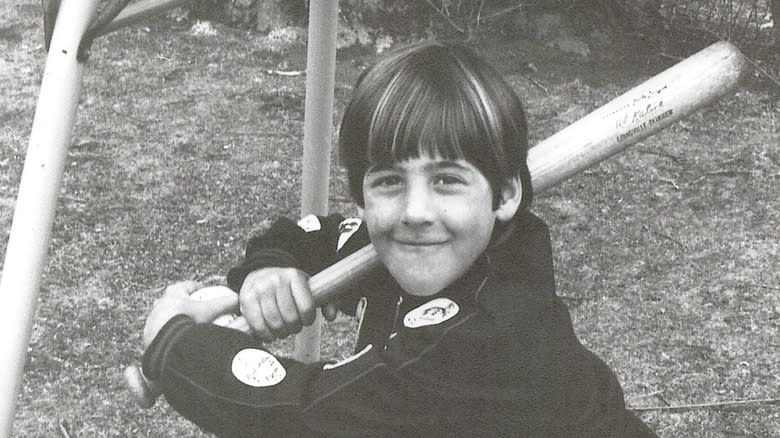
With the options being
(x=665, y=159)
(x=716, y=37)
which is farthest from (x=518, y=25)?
(x=665, y=159)

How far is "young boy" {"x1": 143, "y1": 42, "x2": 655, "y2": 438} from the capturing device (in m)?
1.15

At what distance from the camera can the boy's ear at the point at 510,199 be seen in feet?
4.20

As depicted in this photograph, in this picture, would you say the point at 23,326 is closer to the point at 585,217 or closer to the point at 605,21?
the point at 585,217

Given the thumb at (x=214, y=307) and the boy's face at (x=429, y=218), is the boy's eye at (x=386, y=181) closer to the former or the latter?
the boy's face at (x=429, y=218)

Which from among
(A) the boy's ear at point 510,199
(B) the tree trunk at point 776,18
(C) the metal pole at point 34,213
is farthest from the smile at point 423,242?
(B) the tree trunk at point 776,18

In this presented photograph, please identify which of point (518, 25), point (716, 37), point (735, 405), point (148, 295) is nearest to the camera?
point (735, 405)

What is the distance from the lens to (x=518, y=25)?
395 centimetres

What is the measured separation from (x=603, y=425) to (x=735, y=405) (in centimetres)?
89

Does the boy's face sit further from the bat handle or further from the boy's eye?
the bat handle

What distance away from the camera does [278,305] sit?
1298 millimetres

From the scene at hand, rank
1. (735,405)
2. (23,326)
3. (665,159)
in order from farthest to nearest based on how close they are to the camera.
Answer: (665,159), (735,405), (23,326)

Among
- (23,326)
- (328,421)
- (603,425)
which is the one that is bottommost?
(603,425)

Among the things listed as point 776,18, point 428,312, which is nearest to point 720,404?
point 428,312

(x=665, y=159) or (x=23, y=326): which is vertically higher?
(x=23, y=326)
